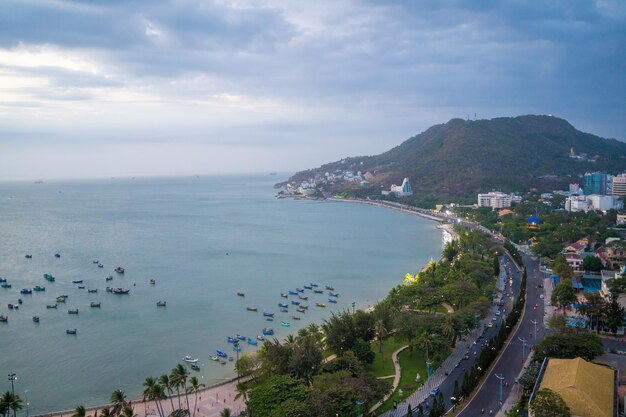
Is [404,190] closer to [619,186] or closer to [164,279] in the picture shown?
[619,186]

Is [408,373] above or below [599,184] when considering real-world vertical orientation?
below

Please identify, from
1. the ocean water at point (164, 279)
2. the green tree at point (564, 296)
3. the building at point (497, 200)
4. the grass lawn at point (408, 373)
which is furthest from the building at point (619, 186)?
the grass lawn at point (408, 373)

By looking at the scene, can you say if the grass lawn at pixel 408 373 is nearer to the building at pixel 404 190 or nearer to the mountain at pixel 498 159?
the mountain at pixel 498 159

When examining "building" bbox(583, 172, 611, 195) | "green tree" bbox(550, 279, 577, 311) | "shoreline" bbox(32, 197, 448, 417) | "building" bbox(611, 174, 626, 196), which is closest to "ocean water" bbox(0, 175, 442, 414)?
"shoreline" bbox(32, 197, 448, 417)

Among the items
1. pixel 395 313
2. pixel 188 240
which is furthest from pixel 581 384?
pixel 188 240

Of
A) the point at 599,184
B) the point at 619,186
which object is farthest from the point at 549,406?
the point at 599,184

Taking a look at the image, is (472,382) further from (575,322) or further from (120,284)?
(120,284)
